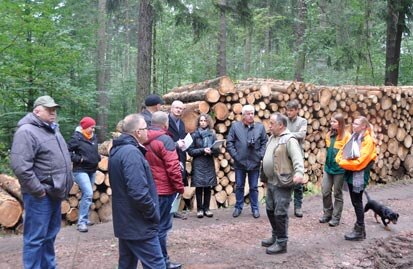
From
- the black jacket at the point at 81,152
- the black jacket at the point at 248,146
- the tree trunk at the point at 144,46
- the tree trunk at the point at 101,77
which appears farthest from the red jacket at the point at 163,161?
the tree trunk at the point at 101,77

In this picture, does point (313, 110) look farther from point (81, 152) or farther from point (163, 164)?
point (163, 164)

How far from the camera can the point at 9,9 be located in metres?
10.3

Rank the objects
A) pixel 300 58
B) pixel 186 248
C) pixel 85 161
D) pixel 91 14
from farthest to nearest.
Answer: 1. pixel 91 14
2. pixel 300 58
3. pixel 85 161
4. pixel 186 248

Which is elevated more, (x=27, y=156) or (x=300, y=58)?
(x=300, y=58)

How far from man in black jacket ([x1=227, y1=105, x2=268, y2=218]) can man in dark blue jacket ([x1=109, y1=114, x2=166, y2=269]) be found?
3.47 metres

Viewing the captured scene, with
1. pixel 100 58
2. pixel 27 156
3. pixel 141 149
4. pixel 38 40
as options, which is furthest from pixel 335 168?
pixel 100 58

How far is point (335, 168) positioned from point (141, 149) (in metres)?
3.60

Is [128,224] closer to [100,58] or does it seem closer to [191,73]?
[100,58]

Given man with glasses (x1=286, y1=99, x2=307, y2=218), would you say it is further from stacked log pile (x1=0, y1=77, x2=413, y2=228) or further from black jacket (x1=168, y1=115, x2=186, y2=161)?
black jacket (x1=168, y1=115, x2=186, y2=161)

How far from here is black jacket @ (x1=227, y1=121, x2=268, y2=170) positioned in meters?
6.98

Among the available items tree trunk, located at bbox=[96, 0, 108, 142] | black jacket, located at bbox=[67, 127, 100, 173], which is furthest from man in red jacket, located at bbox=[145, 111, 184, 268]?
tree trunk, located at bbox=[96, 0, 108, 142]

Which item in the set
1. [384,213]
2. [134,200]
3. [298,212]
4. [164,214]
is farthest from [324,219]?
[134,200]

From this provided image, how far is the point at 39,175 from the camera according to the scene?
411cm

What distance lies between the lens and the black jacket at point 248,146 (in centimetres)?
698
